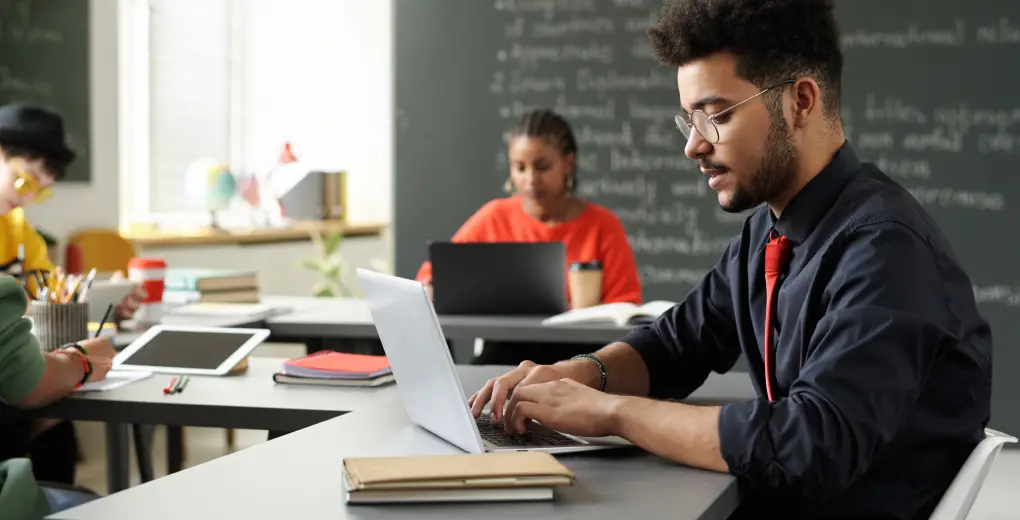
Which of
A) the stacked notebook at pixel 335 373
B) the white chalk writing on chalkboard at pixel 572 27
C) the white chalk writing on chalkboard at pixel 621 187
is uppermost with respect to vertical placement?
the white chalk writing on chalkboard at pixel 572 27

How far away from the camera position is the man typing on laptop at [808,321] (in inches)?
50.4

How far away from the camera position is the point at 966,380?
4.63 ft

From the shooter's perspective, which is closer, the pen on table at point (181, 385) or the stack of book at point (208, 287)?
the pen on table at point (181, 385)

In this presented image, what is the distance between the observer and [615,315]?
9.61 ft

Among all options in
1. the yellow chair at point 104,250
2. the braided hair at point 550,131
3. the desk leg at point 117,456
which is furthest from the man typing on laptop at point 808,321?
the yellow chair at point 104,250

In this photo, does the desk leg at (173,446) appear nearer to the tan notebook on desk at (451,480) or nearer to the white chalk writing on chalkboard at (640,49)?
the tan notebook on desk at (451,480)

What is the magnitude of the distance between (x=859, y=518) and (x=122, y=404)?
1195 millimetres

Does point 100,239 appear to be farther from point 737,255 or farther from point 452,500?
point 452,500

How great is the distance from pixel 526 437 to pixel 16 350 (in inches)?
33.2

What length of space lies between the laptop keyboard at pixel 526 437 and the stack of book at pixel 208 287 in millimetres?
1983

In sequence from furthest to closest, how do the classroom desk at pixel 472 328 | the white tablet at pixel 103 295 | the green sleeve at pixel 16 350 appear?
the classroom desk at pixel 472 328, the white tablet at pixel 103 295, the green sleeve at pixel 16 350

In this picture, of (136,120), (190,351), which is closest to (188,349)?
(190,351)

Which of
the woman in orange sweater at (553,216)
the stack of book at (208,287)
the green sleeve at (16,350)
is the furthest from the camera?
the woman in orange sweater at (553,216)

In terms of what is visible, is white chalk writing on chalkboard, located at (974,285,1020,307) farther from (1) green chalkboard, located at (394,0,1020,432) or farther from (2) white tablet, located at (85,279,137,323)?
(2) white tablet, located at (85,279,137,323)
